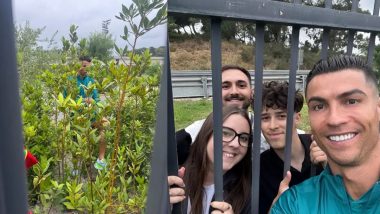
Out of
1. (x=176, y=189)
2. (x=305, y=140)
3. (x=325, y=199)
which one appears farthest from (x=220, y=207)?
(x=305, y=140)

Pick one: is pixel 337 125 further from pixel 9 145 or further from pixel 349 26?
pixel 9 145

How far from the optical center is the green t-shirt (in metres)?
1.37

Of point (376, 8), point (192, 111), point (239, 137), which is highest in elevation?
point (376, 8)

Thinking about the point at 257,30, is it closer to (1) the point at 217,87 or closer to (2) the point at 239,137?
(1) the point at 217,87

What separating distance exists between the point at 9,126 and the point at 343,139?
1.12 m

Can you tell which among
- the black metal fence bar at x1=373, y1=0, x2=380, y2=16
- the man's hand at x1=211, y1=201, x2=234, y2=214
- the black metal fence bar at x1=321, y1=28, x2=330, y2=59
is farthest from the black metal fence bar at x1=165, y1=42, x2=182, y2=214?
the black metal fence bar at x1=373, y1=0, x2=380, y2=16

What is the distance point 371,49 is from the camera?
5.22ft

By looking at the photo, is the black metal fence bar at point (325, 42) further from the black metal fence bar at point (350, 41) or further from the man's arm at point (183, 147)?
the man's arm at point (183, 147)

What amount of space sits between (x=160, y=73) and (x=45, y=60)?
24 centimetres

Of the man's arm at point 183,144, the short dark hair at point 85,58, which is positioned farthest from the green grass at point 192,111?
the short dark hair at point 85,58

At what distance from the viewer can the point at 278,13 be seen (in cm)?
123

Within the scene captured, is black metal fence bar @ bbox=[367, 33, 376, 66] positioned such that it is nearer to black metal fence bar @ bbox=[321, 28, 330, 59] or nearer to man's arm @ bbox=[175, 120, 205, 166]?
black metal fence bar @ bbox=[321, 28, 330, 59]

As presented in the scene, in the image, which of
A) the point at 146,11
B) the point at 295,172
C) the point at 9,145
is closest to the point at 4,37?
the point at 9,145

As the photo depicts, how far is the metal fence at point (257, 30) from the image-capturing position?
965mm
